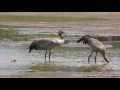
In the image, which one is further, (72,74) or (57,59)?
(57,59)

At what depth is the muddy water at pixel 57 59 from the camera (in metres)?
12.0

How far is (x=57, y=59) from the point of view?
13938 millimetres

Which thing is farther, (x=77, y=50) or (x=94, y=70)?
(x=77, y=50)

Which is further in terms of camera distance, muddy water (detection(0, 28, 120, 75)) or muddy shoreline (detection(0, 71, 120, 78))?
muddy water (detection(0, 28, 120, 75))

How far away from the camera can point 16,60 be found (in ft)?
44.2

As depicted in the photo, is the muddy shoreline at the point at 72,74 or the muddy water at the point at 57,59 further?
the muddy water at the point at 57,59

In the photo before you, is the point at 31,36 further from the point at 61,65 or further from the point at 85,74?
the point at 85,74

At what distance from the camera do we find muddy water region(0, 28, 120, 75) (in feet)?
39.2

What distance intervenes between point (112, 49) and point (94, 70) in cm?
490
